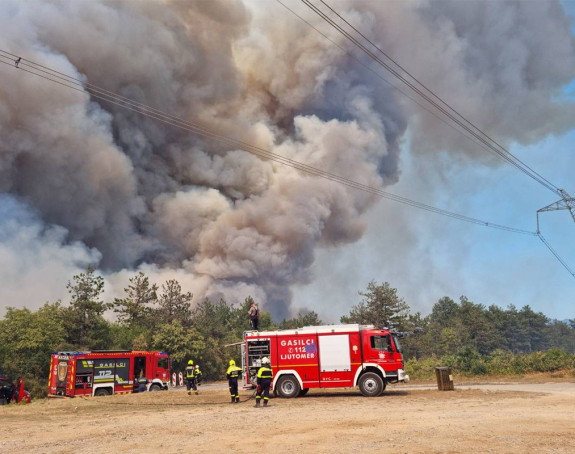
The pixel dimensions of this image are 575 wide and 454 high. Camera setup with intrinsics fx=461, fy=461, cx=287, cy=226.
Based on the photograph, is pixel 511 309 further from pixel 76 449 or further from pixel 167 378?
pixel 76 449

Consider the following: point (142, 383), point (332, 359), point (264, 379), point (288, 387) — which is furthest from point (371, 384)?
point (142, 383)

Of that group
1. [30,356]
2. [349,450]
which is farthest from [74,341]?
[349,450]

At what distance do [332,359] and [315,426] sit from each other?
314 inches

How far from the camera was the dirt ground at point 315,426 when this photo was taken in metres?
8.98

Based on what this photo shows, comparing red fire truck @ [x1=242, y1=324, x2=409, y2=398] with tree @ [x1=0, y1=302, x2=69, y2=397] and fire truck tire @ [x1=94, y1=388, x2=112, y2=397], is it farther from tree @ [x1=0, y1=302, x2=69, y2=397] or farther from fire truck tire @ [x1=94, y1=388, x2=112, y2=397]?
tree @ [x1=0, y1=302, x2=69, y2=397]

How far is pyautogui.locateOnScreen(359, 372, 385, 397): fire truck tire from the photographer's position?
61.5 feet

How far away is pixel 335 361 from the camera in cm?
1920

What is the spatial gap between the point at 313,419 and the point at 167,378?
66.7ft

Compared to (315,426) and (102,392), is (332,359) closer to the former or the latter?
(315,426)

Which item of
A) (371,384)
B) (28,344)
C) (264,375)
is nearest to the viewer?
(264,375)

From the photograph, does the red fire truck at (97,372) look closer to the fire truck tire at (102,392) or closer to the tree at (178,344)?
the fire truck tire at (102,392)

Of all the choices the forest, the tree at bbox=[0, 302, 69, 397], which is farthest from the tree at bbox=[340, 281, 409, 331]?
the tree at bbox=[0, 302, 69, 397]

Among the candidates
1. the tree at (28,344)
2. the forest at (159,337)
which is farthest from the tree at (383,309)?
the tree at (28,344)

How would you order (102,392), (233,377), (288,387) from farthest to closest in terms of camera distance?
(102,392), (288,387), (233,377)
